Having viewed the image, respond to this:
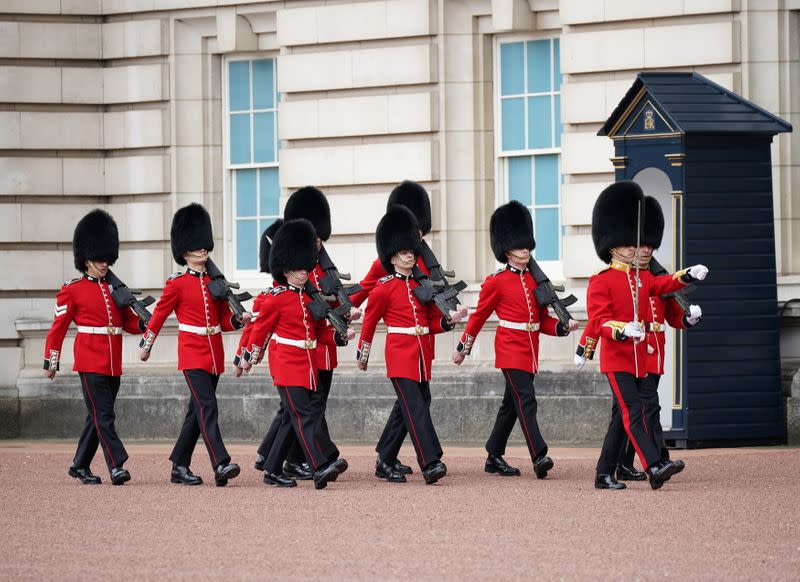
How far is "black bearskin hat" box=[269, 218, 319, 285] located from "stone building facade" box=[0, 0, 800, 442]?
9.43ft

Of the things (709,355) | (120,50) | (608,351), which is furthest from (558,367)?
(120,50)

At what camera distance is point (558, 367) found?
12586 millimetres

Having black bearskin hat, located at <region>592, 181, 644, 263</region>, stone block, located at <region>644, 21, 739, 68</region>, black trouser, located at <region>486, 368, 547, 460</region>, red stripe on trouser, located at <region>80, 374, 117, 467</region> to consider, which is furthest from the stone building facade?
red stripe on trouser, located at <region>80, 374, 117, 467</region>

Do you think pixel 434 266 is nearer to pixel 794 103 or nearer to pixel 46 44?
pixel 794 103

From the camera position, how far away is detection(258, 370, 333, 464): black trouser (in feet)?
33.7

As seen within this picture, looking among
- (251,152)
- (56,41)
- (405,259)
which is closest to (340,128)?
(251,152)

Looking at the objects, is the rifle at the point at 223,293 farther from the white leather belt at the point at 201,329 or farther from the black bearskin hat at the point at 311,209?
the black bearskin hat at the point at 311,209

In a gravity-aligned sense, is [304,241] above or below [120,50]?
below

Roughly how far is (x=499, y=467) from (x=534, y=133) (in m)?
3.66

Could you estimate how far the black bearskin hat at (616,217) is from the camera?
31.6 ft

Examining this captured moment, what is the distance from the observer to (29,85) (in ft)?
47.5

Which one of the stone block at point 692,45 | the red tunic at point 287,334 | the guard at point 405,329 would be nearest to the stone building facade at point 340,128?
the stone block at point 692,45

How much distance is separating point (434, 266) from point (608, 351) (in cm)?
169

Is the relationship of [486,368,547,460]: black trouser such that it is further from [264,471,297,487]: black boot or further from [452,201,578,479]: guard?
[264,471,297,487]: black boot
